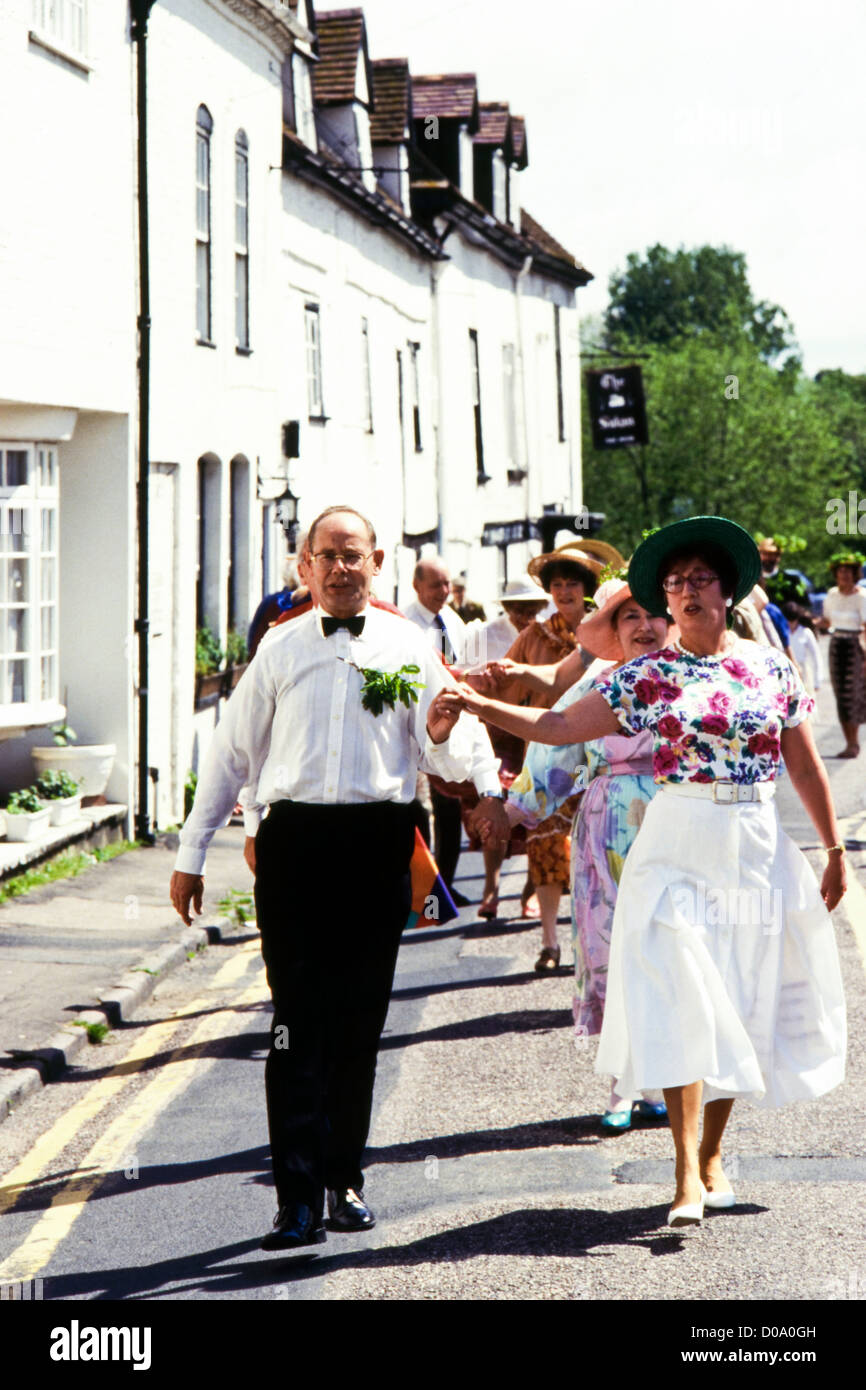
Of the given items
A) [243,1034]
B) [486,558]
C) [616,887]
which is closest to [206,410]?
[243,1034]

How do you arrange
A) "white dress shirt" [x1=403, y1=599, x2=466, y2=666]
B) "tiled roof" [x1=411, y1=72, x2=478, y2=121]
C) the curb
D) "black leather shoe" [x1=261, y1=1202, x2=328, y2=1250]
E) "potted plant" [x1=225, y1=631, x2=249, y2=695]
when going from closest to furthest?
"black leather shoe" [x1=261, y1=1202, x2=328, y2=1250], the curb, "white dress shirt" [x1=403, y1=599, x2=466, y2=666], "potted plant" [x1=225, y1=631, x2=249, y2=695], "tiled roof" [x1=411, y1=72, x2=478, y2=121]

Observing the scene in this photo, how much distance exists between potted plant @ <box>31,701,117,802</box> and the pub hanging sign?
26478 millimetres

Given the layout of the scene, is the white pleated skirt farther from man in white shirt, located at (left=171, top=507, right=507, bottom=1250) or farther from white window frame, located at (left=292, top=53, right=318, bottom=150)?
white window frame, located at (left=292, top=53, right=318, bottom=150)

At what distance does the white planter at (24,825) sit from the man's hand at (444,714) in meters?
7.81

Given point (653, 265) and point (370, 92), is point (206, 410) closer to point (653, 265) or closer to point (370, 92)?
point (370, 92)

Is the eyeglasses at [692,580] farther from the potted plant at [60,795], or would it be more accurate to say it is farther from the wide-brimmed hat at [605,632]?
the potted plant at [60,795]

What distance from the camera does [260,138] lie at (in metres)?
19.0

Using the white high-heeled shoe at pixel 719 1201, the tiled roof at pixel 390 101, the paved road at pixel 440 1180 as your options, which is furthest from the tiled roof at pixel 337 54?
the white high-heeled shoe at pixel 719 1201

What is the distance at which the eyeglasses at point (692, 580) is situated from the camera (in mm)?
5758

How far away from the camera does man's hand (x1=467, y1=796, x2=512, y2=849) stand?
5.86 metres

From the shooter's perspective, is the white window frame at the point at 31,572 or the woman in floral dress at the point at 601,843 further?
the white window frame at the point at 31,572

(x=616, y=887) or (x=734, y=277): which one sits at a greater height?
(x=734, y=277)

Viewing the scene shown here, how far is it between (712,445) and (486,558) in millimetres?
32402

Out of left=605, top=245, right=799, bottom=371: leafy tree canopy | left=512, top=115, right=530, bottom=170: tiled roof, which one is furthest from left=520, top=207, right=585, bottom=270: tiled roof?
left=605, top=245, right=799, bottom=371: leafy tree canopy
